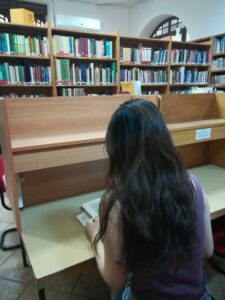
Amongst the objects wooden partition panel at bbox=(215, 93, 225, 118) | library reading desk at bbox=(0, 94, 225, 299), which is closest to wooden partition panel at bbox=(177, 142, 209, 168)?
library reading desk at bbox=(0, 94, 225, 299)

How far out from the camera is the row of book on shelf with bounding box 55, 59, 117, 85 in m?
3.53

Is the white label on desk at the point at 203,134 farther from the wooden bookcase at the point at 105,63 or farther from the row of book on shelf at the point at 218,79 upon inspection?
the row of book on shelf at the point at 218,79

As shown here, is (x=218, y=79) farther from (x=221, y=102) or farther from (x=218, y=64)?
(x=221, y=102)

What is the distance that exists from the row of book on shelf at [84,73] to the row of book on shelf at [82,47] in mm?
144

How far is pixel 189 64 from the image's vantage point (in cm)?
443

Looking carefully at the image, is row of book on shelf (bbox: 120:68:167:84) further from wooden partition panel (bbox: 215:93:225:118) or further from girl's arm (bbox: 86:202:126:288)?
girl's arm (bbox: 86:202:126:288)

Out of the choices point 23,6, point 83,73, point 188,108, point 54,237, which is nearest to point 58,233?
point 54,237

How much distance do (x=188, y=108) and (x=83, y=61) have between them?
2.59 metres

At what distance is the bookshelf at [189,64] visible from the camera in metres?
4.32

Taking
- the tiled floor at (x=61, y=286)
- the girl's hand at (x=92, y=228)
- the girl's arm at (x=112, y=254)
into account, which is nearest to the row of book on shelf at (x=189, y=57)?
the tiled floor at (x=61, y=286)

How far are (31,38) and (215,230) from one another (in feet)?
10.6

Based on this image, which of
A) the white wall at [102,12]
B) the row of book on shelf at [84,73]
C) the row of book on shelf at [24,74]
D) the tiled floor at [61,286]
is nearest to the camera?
the tiled floor at [61,286]

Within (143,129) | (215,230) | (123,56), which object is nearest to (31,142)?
(143,129)

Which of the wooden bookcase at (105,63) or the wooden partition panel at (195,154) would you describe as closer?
the wooden partition panel at (195,154)
